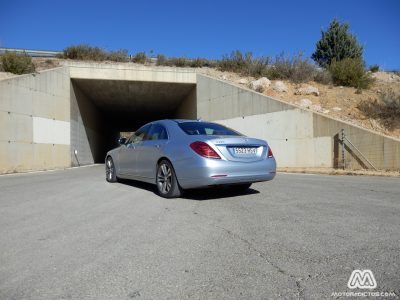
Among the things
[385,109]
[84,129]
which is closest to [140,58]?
[84,129]

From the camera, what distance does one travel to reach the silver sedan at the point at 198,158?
19.1 ft

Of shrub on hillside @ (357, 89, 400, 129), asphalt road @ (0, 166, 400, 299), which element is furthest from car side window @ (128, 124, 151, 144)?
shrub on hillside @ (357, 89, 400, 129)

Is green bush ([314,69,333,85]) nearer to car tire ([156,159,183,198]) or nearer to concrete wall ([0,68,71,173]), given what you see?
concrete wall ([0,68,71,173])

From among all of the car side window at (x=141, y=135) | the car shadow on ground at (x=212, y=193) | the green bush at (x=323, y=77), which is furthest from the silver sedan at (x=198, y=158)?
the green bush at (x=323, y=77)

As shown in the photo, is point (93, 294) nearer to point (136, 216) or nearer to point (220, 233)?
point (220, 233)

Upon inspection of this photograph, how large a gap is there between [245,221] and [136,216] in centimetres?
151

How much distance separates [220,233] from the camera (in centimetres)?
403

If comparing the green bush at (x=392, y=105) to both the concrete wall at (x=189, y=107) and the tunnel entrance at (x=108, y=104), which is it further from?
the tunnel entrance at (x=108, y=104)

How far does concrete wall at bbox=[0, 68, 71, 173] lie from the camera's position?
15.8 metres

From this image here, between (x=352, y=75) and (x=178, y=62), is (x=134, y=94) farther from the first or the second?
(x=352, y=75)

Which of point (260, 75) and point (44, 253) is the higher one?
point (260, 75)

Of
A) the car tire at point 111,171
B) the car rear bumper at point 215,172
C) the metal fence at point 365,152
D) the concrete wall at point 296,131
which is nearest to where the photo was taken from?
the car rear bumper at point 215,172

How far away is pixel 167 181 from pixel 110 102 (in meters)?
22.4

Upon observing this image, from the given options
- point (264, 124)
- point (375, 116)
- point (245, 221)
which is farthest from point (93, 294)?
point (375, 116)
